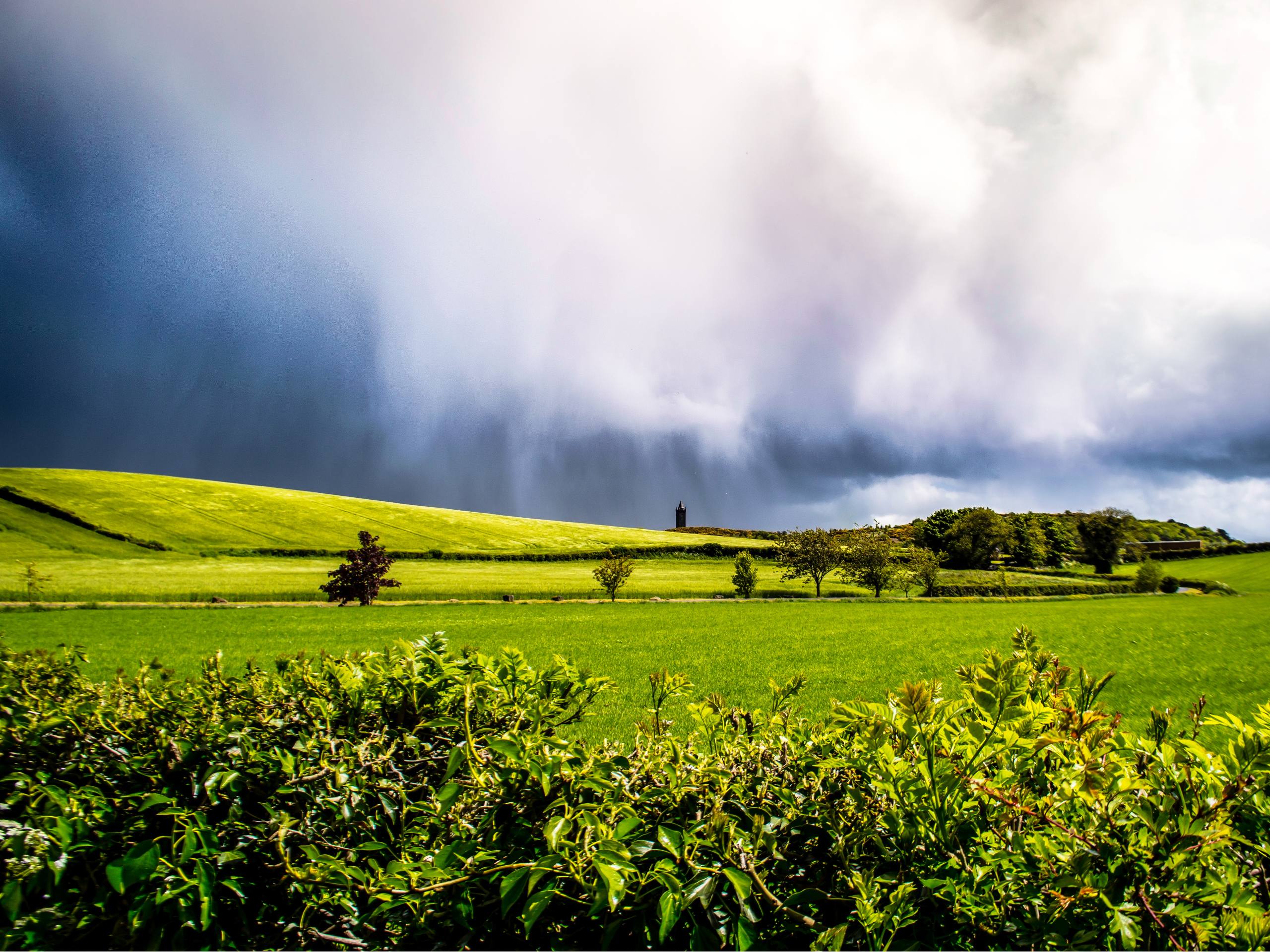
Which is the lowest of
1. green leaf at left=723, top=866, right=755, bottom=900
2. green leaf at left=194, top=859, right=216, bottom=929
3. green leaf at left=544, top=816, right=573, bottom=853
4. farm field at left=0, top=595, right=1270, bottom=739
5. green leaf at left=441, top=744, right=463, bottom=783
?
farm field at left=0, top=595, right=1270, bottom=739

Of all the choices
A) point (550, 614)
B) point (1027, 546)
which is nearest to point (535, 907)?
point (550, 614)

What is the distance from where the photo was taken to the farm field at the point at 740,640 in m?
14.7

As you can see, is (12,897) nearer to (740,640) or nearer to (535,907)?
(535,907)

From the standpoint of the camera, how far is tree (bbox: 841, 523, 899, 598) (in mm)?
50906

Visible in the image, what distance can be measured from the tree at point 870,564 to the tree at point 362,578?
36.7 meters

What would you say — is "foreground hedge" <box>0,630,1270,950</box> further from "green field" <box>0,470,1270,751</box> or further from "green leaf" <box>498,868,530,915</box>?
"green field" <box>0,470,1270,751</box>

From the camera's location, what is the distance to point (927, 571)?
5159 cm

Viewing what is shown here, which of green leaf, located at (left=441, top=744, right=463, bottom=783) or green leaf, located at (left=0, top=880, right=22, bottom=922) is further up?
green leaf, located at (left=441, top=744, right=463, bottom=783)

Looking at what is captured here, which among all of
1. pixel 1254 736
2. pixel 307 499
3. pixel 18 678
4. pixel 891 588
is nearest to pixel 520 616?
pixel 18 678

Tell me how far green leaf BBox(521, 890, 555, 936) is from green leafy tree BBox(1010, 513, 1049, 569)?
99203 mm

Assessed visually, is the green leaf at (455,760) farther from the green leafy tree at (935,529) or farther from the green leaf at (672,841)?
the green leafy tree at (935,529)

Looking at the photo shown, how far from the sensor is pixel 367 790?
75.0 inches

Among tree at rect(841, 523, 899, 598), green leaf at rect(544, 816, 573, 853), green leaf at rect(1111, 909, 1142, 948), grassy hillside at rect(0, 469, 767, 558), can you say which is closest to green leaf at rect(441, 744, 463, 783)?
green leaf at rect(544, 816, 573, 853)

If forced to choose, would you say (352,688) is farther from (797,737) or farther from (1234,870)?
(1234,870)
